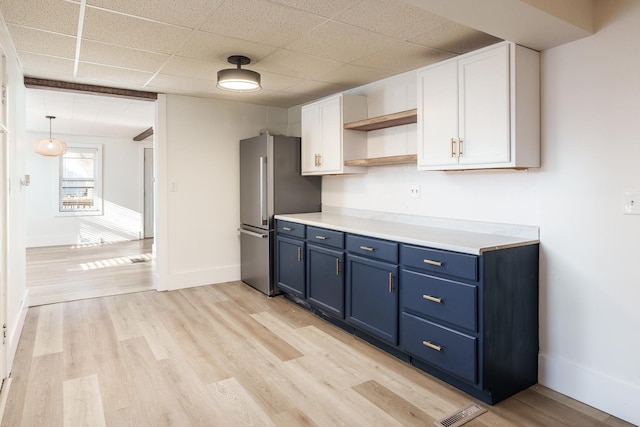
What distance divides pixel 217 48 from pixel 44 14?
103 cm

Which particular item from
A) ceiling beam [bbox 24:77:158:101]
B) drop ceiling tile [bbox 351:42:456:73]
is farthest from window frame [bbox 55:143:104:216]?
drop ceiling tile [bbox 351:42:456:73]

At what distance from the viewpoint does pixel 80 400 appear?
87.4 inches

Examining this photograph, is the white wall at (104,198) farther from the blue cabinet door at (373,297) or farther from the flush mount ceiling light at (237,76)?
the blue cabinet door at (373,297)

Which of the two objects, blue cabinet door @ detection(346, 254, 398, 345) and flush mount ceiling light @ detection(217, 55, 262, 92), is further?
flush mount ceiling light @ detection(217, 55, 262, 92)

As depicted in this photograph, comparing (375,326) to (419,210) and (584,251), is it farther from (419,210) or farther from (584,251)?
(584,251)

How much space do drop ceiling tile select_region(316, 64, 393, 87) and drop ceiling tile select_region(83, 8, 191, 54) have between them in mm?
1313

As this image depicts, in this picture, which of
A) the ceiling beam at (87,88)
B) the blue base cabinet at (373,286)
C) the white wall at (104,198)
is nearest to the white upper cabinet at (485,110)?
the blue base cabinet at (373,286)

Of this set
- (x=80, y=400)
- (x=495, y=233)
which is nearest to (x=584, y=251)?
(x=495, y=233)

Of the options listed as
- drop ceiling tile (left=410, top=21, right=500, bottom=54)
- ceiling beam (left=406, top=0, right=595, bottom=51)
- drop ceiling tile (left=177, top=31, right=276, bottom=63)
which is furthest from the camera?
drop ceiling tile (left=177, top=31, right=276, bottom=63)

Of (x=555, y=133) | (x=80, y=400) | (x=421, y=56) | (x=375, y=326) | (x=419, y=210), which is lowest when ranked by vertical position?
(x=80, y=400)

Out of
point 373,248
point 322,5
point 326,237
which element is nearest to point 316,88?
point 326,237

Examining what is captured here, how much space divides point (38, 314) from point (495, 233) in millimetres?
3931

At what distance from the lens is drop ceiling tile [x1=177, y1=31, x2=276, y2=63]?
2.73 m

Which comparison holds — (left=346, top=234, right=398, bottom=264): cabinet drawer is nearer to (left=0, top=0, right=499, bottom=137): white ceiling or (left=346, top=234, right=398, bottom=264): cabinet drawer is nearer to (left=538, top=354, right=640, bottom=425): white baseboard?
(left=538, top=354, right=640, bottom=425): white baseboard
